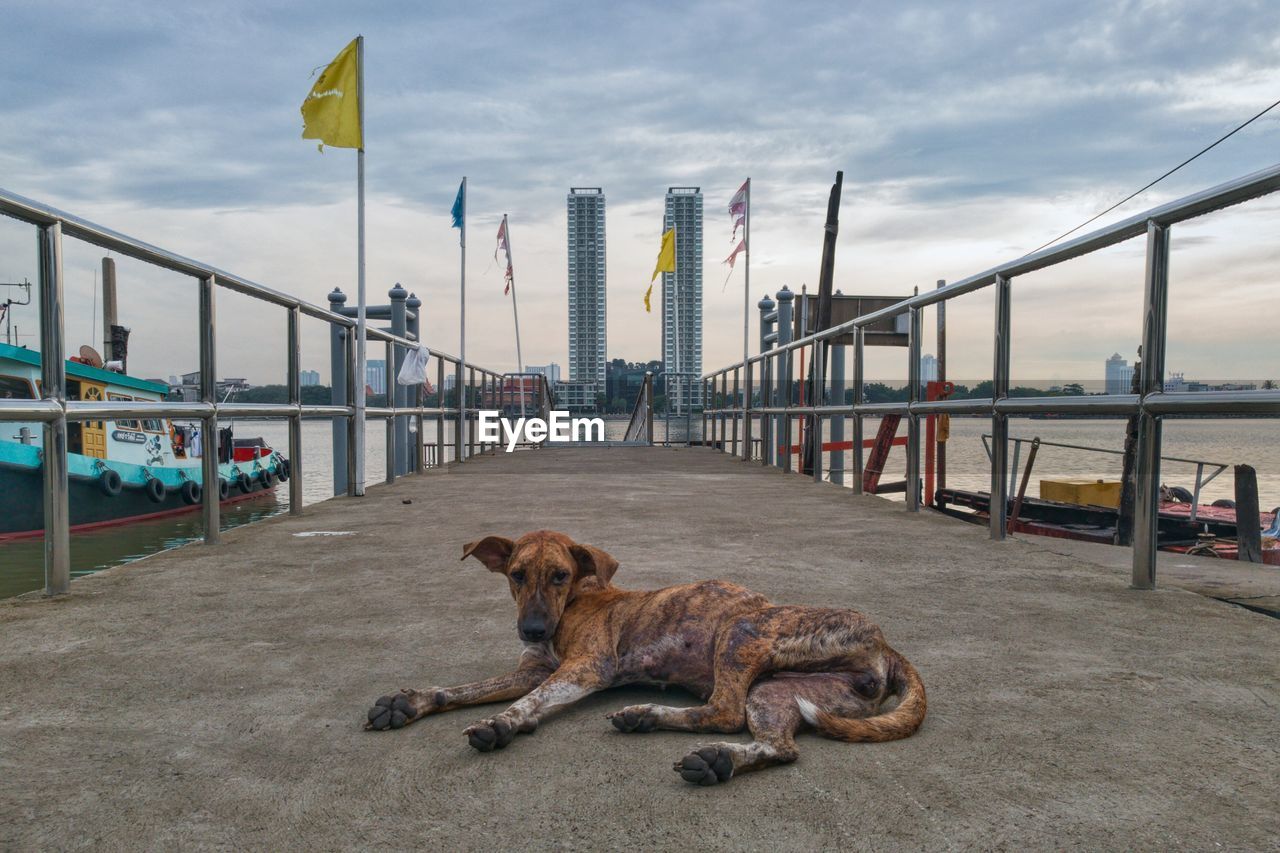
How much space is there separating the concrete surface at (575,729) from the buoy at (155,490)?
13.9 m

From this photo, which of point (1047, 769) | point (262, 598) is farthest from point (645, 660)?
point (262, 598)

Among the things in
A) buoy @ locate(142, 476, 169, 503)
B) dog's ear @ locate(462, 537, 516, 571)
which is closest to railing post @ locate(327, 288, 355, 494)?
dog's ear @ locate(462, 537, 516, 571)

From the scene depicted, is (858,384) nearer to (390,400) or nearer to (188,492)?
(390,400)

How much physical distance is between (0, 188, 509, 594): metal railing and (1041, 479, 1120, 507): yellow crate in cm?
1154

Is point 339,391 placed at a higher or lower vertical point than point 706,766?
higher

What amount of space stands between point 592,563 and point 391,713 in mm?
656

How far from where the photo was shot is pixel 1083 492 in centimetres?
1449

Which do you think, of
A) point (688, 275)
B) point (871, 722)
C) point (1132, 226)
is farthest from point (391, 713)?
point (688, 275)

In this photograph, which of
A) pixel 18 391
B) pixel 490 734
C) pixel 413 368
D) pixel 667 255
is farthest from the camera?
pixel 667 255

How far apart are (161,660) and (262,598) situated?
85 cm

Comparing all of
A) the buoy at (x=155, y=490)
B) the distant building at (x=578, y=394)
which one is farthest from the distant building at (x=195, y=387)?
the distant building at (x=578, y=394)

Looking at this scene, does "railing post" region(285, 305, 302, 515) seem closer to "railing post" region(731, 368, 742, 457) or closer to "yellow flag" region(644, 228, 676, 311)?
"railing post" region(731, 368, 742, 457)

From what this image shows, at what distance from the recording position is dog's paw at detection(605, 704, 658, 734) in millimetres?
1895

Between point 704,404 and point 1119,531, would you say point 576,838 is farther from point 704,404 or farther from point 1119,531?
point 704,404
